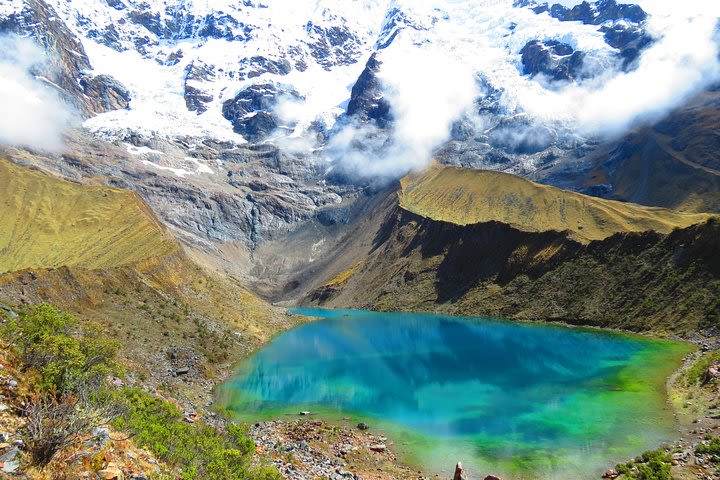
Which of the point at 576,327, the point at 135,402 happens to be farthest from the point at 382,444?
the point at 576,327

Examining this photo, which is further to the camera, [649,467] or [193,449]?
[649,467]

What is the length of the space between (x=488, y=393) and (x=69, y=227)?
9256 cm

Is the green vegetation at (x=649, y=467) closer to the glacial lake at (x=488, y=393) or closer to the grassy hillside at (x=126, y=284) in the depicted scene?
the glacial lake at (x=488, y=393)

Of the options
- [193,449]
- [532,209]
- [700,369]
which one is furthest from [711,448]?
[532,209]

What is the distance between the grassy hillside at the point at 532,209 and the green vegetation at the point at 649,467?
87.1 meters

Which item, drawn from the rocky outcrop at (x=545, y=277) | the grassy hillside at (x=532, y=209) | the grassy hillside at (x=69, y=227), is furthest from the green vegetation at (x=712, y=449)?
the grassy hillside at (x=532, y=209)

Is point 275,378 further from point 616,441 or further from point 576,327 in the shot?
point 576,327

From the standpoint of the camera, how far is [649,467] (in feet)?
86.0

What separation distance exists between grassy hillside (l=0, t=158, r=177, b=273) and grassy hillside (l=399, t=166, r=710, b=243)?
299 feet

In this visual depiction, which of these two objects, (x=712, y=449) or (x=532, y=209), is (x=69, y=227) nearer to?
(x=712, y=449)

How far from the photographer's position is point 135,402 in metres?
23.4

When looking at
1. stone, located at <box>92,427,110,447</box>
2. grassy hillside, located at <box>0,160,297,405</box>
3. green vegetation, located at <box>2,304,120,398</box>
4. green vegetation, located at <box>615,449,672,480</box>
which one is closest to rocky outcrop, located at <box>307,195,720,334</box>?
green vegetation, located at <box>615,449,672,480</box>

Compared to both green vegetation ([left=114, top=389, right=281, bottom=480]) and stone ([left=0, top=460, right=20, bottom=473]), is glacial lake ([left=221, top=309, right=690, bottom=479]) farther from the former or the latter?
stone ([left=0, top=460, right=20, bottom=473])

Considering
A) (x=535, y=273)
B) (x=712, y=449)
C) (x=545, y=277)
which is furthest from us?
(x=535, y=273)
